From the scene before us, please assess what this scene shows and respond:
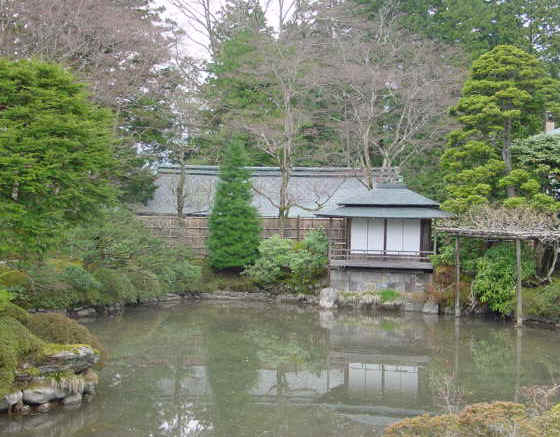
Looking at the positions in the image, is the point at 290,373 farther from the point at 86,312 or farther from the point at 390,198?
the point at 390,198

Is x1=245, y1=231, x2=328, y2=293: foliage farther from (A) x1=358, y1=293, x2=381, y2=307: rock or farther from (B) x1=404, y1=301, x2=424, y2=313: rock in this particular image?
(B) x1=404, y1=301, x2=424, y2=313: rock

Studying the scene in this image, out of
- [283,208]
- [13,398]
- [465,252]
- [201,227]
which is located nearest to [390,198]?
[465,252]

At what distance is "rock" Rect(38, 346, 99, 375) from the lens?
8234 millimetres

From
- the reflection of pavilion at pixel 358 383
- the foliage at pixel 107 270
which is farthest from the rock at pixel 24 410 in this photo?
the foliage at pixel 107 270

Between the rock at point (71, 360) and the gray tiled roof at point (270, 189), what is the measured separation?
607 inches

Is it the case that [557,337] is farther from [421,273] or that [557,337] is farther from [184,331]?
[184,331]

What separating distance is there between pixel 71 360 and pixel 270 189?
60.6ft

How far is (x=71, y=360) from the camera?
8445 millimetres

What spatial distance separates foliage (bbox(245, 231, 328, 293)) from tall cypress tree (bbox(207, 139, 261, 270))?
643 millimetres

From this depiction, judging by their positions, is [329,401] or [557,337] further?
[557,337]

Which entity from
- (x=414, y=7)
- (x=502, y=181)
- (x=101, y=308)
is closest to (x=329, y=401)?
(x=101, y=308)

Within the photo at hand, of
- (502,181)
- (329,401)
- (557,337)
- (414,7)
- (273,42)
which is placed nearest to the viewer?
(329,401)

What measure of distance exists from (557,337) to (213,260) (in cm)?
1183

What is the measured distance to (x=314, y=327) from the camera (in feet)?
51.1
